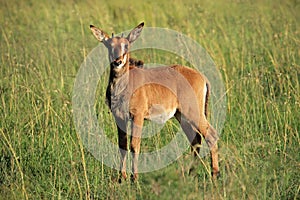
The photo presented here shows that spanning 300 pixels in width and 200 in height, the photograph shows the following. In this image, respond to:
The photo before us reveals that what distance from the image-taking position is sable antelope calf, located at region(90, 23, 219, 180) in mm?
5535

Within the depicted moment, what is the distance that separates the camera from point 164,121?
5812 millimetres

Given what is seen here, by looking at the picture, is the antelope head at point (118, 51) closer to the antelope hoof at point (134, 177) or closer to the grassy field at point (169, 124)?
the grassy field at point (169, 124)

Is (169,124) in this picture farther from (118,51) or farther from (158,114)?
(118,51)

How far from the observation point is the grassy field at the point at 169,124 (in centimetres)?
447

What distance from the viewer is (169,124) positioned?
20.1 feet

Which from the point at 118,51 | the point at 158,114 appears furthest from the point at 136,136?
the point at 118,51

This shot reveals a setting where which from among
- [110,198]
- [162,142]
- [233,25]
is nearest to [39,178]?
[110,198]

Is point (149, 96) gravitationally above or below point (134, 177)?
above

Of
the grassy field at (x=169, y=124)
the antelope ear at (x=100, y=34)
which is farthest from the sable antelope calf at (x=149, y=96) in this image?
the grassy field at (x=169, y=124)

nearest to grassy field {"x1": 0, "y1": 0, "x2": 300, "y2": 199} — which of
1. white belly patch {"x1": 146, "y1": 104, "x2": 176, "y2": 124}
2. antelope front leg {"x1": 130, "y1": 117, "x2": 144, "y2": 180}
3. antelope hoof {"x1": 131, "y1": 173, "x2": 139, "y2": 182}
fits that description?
antelope hoof {"x1": 131, "y1": 173, "x2": 139, "y2": 182}

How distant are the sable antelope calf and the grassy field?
0.32 m

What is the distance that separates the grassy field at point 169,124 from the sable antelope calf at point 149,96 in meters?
0.32

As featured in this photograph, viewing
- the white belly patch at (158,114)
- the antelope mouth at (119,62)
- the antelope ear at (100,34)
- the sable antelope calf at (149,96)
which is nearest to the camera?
the antelope mouth at (119,62)

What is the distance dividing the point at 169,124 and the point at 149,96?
47 centimetres
